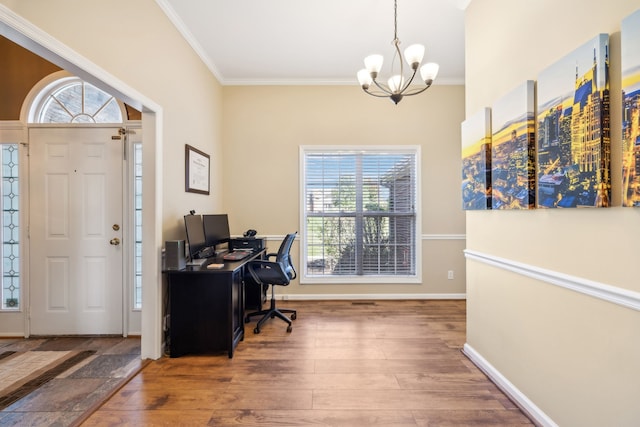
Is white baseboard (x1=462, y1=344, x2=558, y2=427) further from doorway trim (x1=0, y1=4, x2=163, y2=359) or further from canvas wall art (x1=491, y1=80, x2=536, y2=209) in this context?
doorway trim (x1=0, y1=4, x2=163, y2=359)

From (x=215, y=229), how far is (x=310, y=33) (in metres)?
2.31

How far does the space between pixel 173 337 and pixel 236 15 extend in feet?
9.72

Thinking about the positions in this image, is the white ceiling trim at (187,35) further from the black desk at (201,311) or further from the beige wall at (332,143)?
the black desk at (201,311)

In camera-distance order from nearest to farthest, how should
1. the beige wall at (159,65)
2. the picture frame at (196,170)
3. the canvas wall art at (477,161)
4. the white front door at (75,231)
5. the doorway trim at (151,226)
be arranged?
1. the beige wall at (159,65)
2. the canvas wall art at (477,161)
3. the doorway trim at (151,226)
4. the white front door at (75,231)
5. the picture frame at (196,170)

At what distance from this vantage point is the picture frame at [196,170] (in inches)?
116

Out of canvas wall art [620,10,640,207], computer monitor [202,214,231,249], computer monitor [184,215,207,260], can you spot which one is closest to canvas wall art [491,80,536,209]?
canvas wall art [620,10,640,207]

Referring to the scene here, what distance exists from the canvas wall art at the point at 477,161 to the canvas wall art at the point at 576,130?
0.49 metres

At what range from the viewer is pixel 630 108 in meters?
1.13

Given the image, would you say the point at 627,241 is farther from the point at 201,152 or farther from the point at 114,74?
the point at 201,152

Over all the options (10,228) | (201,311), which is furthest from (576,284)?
(10,228)

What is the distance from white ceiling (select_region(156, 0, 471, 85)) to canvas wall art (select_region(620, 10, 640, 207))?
173 centimetres

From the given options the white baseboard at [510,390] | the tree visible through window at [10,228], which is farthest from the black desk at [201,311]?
the white baseboard at [510,390]

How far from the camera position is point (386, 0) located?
98.3 inches

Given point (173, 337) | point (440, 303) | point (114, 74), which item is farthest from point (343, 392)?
point (114, 74)
